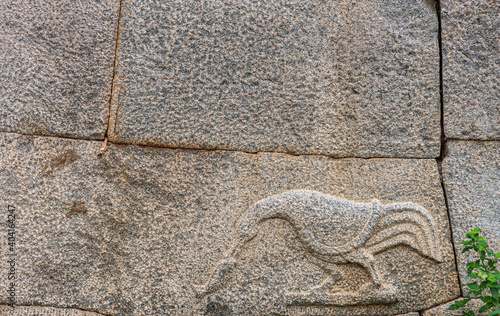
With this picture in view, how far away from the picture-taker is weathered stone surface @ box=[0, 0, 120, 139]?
1541mm

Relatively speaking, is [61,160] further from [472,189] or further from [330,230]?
[472,189]

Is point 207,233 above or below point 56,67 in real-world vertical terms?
below

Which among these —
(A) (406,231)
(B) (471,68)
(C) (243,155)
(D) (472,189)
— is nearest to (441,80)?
(B) (471,68)

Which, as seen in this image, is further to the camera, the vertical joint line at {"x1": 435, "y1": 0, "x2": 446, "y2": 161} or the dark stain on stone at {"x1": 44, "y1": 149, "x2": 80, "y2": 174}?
the vertical joint line at {"x1": 435, "y1": 0, "x2": 446, "y2": 161}

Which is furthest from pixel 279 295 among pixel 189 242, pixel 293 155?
pixel 293 155

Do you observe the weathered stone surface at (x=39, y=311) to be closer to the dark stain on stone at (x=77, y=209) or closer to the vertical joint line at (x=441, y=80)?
the dark stain on stone at (x=77, y=209)

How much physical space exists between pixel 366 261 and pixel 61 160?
1427 millimetres

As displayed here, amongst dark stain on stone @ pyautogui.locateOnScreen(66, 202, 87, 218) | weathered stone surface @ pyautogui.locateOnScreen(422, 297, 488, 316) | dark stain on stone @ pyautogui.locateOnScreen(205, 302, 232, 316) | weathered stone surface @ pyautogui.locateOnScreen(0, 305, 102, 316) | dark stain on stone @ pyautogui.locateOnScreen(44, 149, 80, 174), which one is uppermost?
dark stain on stone @ pyautogui.locateOnScreen(44, 149, 80, 174)

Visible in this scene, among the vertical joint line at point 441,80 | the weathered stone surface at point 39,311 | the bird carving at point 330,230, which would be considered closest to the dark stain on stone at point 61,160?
the weathered stone surface at point 39,311

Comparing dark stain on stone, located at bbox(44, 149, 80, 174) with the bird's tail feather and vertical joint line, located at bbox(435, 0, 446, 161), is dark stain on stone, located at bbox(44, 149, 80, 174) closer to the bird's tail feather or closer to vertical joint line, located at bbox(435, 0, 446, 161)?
the bird's tail feather

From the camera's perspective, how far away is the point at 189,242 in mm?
1517

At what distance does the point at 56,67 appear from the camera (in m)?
1.56

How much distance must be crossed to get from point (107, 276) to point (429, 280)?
1.43m

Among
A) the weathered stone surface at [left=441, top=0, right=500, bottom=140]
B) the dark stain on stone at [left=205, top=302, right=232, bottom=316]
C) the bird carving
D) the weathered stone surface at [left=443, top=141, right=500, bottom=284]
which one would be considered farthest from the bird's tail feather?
the dark stain on stone at [left=205, top=302, right=232, bottom=316]
